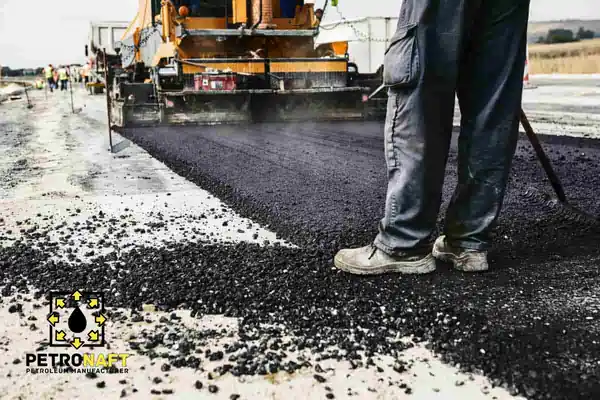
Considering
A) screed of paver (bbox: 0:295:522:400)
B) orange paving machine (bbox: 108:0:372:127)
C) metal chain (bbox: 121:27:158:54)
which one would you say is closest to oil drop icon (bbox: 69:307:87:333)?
screed of paver (bbox: 0:295:522:400)

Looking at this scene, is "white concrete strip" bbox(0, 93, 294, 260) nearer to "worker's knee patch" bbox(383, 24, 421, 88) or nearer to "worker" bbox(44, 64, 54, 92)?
"worker's knee patch" bbox(383, 24, 421, 88)

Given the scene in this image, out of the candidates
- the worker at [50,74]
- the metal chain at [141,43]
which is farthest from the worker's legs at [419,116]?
the worker at [50,74]

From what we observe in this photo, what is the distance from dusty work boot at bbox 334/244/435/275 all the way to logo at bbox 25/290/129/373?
37.5 inches

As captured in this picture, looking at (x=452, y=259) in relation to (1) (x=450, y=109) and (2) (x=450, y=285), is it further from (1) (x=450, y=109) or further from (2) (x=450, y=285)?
(1) (x=450, y=109)

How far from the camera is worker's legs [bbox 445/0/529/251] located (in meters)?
2.36

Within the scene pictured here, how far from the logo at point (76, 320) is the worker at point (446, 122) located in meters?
0.94

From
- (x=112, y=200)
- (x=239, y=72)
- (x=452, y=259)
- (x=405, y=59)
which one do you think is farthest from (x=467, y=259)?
(x=239, y=72)

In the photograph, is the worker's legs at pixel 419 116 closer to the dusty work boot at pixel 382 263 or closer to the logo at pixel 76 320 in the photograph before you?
the dusty work boot at pixel 382 263

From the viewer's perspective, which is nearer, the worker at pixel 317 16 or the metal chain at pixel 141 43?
the worker at pixel 317 16

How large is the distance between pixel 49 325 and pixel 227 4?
978 cm

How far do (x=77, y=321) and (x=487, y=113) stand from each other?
1.71 metres

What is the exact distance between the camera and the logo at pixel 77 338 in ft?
5.71

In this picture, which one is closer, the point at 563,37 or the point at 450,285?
the point at 450,285

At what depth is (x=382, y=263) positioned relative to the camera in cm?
240
